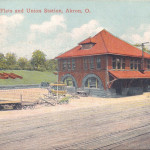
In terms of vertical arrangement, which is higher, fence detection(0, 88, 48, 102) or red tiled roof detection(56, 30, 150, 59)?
red tiled roof detection(56, 30, 150, 59)

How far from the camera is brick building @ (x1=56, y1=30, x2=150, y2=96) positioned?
27859 millimetres

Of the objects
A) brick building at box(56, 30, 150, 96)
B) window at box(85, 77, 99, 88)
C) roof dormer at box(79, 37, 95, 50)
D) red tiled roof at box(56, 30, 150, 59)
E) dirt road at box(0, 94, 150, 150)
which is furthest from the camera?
roof dormer at box(79, 37, 95, 50)

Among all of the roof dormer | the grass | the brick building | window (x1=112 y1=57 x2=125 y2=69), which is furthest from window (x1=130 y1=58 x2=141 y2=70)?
the grass

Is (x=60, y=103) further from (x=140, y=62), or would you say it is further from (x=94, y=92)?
(x=140, y=62)

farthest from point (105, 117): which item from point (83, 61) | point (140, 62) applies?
point (140, 62)

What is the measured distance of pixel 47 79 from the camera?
183ft

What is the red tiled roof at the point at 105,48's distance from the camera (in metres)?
28.4

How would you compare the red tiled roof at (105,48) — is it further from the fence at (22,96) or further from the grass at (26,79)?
the grass at (26,79)

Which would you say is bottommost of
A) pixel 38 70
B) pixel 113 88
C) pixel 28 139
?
pixel 28 139

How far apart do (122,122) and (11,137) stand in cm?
761

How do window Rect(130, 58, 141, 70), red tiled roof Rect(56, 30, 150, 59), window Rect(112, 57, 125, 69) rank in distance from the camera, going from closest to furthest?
red tiled roof Rect(56, 30, 150, 59)
window Rect(112, 57, 125, 69)
window Rect(130, 58, 141, 70)

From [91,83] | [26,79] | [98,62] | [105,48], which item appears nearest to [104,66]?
[98,62]

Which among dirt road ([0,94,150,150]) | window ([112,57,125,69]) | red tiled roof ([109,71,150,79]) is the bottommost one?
dirt road ([0,94,150,150])

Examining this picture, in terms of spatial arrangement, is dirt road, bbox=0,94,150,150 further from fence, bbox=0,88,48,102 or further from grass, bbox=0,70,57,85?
grass, bbox=0,70,57,85
